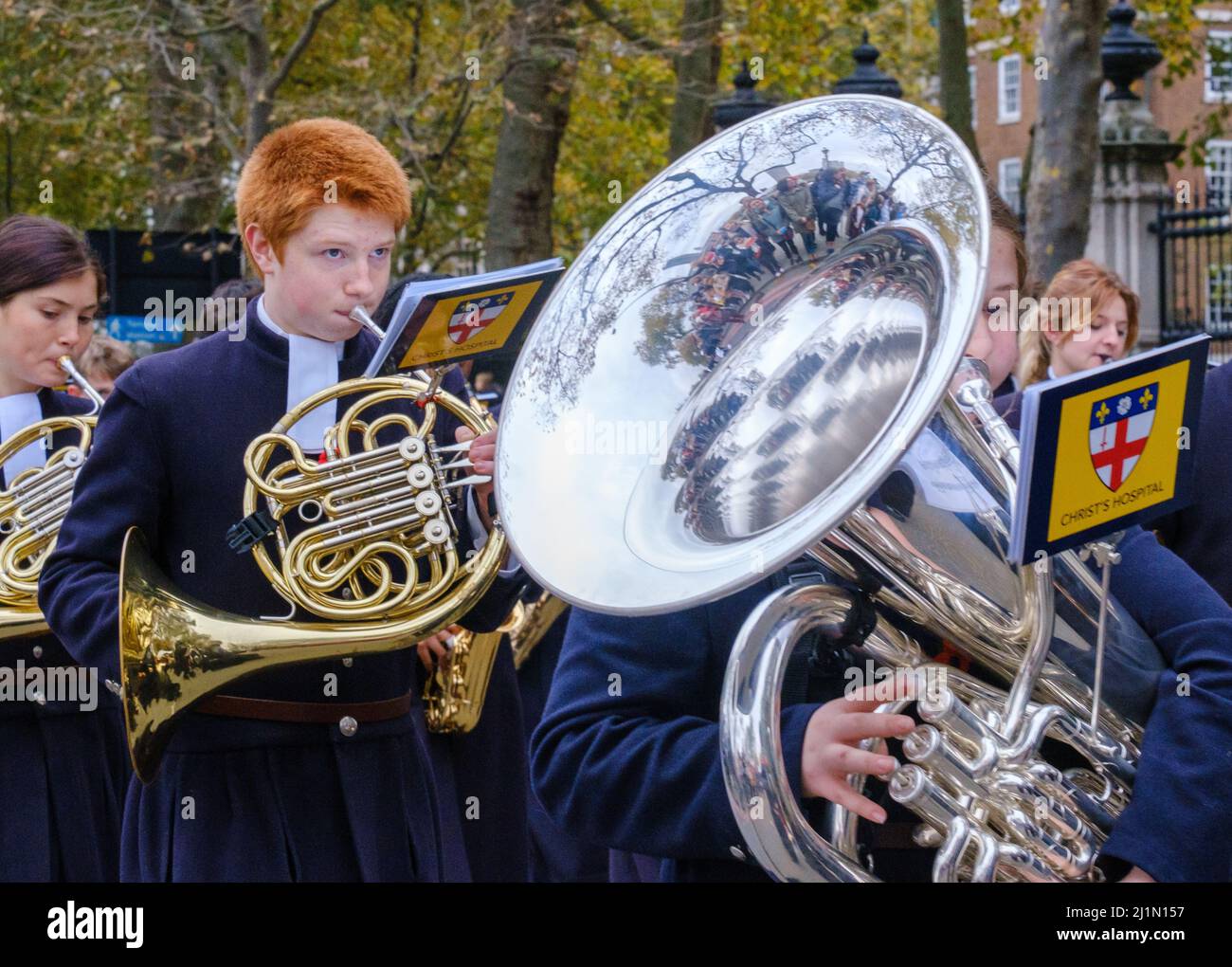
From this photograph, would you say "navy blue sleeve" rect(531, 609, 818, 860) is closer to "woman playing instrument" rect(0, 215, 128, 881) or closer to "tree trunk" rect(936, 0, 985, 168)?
"woman playing instrument" rect(0, 215, 128, 881)

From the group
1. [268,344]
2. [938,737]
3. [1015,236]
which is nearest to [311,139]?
[268,344]

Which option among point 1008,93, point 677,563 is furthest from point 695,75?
point 1008,93

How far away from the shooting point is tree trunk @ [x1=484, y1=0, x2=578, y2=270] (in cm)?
945

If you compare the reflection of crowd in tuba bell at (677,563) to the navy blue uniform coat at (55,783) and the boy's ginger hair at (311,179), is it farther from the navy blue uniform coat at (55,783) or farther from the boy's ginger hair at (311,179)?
the navy blue uniform coat at (55,783)

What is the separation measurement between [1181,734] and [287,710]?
4.60ft

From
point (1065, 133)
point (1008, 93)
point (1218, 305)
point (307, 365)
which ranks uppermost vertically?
point (307, 365)

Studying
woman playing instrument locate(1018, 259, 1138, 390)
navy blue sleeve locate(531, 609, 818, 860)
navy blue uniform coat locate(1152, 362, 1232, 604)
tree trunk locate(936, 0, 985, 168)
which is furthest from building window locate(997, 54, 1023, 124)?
navy blue sleeve locate(531, 609, 818, 860)

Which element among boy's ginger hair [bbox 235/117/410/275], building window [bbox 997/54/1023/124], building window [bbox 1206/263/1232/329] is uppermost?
boy's ginger hair [bbox 235/117/410/275]

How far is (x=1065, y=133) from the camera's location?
28.4 ft

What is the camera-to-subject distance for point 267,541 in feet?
9.11

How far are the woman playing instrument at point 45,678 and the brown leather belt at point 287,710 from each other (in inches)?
39.6

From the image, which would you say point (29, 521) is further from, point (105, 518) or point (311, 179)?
point (311, 179)

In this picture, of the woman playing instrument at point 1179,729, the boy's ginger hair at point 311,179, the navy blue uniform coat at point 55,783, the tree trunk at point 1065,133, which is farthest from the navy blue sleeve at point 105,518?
the tree trunk at point 1065,133

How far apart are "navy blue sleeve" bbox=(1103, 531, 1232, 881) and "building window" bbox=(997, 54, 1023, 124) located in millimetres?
33916
